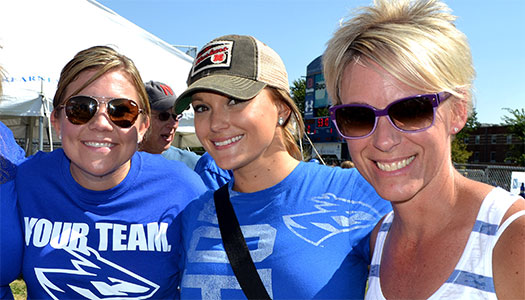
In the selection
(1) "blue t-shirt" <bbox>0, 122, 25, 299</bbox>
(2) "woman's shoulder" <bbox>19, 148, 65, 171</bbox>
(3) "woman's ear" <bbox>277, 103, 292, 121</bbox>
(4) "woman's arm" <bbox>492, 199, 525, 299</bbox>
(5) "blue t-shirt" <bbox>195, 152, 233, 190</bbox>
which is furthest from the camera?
(5) "blue t-shirt" <bbox>195, 152, 233, 190</bbox>

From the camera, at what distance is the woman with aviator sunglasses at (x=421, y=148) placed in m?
1.42

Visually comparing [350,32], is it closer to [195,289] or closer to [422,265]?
[422,265]

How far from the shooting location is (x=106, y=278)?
7.07 feet

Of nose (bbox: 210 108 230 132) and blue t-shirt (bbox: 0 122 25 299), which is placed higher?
nose (bbox: 210 108 230 132)

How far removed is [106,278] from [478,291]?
66.3 inches

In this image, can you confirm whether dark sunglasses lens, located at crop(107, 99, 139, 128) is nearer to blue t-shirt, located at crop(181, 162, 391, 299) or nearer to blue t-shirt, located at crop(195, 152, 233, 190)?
blue t-shirt, located at crop(181, 162, 391, 299)

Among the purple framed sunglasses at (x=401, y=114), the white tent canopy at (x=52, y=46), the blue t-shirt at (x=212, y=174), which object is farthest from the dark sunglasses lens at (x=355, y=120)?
the white tent canopy at (x=52, y=46)

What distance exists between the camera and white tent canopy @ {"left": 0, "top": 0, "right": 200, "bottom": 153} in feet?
20.7

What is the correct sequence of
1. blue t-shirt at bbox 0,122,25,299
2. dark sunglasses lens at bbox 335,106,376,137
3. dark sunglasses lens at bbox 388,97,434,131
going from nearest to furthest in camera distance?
1. dark sunglasses lens at bbox 388,97,434,131
2. dark sunglasses lens at bbox 335,106,376,137
3. blue t-shirt at bbox 0,122,25,299

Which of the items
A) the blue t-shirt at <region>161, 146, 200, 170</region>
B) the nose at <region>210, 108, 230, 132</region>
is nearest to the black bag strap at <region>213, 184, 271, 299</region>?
the nose at <region>210, 108, 230, 132</region>

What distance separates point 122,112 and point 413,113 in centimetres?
156

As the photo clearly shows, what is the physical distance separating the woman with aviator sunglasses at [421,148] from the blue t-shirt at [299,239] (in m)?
0.20

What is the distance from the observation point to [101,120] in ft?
7.54

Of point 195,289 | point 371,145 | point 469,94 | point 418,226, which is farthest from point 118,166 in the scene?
point 469,94
